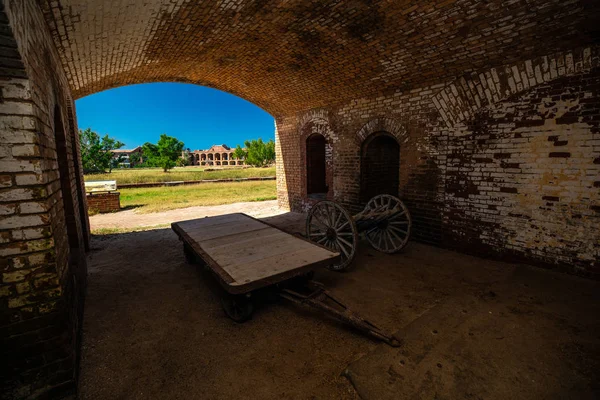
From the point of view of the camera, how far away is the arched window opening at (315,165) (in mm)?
8820

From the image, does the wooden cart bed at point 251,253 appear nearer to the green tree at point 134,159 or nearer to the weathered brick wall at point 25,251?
the weathered brick wall at point 25,251

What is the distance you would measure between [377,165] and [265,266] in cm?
492

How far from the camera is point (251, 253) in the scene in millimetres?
3551

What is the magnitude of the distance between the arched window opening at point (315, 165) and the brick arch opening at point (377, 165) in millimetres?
1900

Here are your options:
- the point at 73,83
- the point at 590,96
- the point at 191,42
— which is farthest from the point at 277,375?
the point at 73,83

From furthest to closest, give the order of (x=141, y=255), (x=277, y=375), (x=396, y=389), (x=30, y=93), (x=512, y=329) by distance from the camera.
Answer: (x=141, y=255)
(x=512, y=329)
(x=277, y=375)
(x=396, y=389)
(x=30, y=93)

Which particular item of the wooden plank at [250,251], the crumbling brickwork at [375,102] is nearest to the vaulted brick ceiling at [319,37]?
the crumbling brickwork at [375,102]

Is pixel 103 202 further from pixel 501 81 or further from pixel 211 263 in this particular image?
pixel 501 81

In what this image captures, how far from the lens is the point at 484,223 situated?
478 centimetres

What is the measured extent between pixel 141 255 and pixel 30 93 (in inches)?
165

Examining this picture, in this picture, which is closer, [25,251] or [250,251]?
[25,251]

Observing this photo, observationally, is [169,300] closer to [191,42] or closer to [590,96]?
[191,42]

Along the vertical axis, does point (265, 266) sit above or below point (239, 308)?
above

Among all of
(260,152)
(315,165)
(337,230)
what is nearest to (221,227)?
(337,230)
